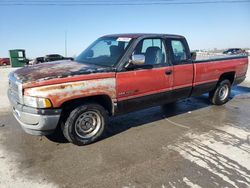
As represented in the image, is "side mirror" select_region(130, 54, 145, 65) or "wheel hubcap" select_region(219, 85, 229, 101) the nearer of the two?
"side mirror" select_region(130, 54, 145, 65)

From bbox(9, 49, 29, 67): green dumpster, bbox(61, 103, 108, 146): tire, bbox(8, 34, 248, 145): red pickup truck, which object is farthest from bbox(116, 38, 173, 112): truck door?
bbox(9, 49, 29, 67): green dumpster

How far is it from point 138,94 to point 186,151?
1432 millimetres

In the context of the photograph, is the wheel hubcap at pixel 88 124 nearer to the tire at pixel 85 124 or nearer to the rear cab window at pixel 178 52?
the tire at pixel 85 124

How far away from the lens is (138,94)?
4.77m

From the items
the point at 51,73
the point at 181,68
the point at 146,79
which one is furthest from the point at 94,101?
the point at 181,68

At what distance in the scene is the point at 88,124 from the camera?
4.39 metres

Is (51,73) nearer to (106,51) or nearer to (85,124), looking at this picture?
(85,124)

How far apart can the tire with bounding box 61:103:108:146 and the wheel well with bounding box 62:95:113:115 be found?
9 cm

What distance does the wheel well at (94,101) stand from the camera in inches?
159

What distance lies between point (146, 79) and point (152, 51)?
0.73 metres

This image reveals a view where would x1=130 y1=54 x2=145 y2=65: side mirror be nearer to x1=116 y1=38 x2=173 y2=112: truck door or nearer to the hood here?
x1=116 y1=38 x2=173 y2=112: truck door

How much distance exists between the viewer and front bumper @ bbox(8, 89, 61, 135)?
370 cm

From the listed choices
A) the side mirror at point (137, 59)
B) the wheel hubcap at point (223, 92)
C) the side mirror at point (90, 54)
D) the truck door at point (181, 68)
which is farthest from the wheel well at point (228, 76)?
the side mirror at point (90, 54)

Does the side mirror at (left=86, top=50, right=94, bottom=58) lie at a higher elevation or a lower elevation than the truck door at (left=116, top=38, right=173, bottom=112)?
higher
